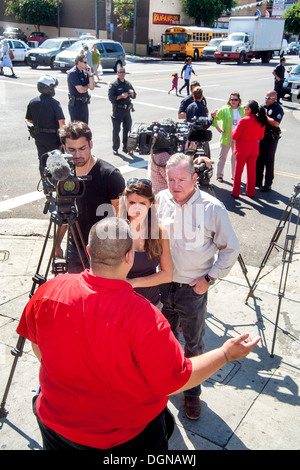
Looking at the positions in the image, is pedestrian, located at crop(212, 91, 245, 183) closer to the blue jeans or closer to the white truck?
the blue jeans

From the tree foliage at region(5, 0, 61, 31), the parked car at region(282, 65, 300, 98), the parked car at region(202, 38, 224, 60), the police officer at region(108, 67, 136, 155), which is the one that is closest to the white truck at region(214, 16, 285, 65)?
the parked car at region(202, 38, 224, 60)

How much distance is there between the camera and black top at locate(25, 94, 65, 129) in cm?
674

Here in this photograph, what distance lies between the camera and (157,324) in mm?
1797

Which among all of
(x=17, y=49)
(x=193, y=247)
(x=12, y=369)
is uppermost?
(x=17, y=49)

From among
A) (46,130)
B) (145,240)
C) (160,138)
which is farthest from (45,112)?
(145,240)

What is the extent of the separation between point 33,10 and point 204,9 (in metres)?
18.1

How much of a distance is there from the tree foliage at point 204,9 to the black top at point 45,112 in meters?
44.6

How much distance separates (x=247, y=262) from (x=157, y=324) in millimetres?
4222

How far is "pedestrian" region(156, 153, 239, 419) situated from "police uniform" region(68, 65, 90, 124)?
23.1ft

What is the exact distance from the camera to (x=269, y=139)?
8.12 meters

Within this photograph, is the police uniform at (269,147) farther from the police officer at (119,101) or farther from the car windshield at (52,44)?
the car windshield at (52,44)

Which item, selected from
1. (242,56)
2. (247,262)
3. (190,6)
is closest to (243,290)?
(247,262)

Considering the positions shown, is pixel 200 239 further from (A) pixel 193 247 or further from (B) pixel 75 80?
(B) pixel 75 80

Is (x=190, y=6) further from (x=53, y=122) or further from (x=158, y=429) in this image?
(x=158, y=429)
